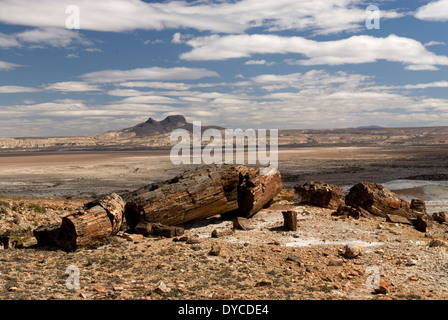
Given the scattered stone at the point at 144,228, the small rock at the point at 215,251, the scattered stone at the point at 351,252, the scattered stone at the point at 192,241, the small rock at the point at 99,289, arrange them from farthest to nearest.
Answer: the scattered stone at the point at 144,228, the scattered stone at the point at 192,241, the small rock at the point at 215,251, the scattered stone at the point at 351,252, the small rock at the point at 99,289

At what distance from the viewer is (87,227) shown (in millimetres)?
11461

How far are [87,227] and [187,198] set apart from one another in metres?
3.57

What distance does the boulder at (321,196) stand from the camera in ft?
57.1

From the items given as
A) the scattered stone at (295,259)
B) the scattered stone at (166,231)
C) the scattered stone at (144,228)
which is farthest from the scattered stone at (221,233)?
the scattered stone at (295,259)

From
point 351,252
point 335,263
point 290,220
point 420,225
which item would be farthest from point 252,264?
point 420,225

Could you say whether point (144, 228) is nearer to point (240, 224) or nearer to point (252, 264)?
point (240, 224)

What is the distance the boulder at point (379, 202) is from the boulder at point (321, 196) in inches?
30.6

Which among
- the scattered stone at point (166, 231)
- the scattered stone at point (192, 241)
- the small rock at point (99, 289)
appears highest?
the scattered stone at point (166, 231)

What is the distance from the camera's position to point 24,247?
39.5ft

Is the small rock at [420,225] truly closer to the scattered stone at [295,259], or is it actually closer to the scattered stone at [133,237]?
the scattered stone at [295,259]
